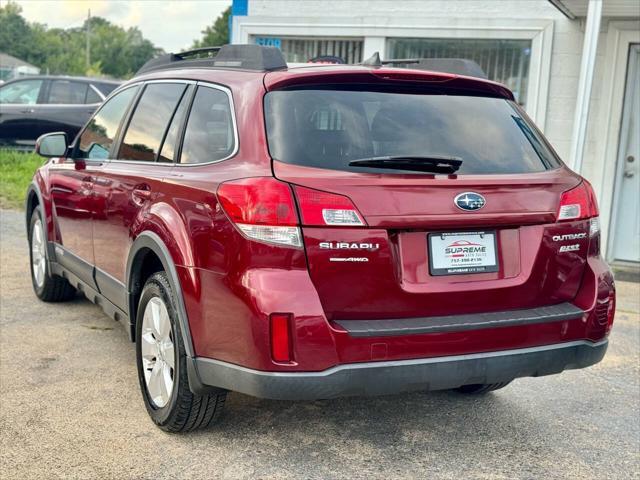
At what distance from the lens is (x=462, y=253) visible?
125 inches

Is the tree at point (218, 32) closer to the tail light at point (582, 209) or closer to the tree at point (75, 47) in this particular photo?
the tree at point (75, 47)

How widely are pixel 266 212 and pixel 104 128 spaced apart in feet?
7.66

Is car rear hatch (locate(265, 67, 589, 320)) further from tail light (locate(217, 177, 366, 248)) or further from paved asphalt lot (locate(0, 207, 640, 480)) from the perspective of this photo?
paved asphalt lot (locate(0, 207, 640, 480))

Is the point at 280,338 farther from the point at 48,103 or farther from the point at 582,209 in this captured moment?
the point at 48,103

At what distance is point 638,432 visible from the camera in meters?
3.91

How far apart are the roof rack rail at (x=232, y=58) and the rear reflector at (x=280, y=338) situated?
3.86 feet

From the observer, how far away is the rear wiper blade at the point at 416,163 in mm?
3105

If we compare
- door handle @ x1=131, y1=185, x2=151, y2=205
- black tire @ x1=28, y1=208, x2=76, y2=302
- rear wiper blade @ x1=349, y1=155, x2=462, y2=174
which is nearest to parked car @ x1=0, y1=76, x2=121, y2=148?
black tire @ x1=28, y1=208, x2=76, y2=302

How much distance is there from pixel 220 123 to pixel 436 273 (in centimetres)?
118

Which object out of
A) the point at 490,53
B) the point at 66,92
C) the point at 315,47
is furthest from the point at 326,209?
the point at 66,92

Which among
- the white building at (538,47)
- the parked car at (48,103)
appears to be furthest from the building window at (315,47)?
the parked car at (48,103)

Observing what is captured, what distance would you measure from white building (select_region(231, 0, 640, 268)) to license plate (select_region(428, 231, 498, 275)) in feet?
17.5

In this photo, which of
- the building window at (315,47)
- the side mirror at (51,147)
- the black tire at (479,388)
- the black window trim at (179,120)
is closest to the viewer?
the black window trim at (179,120)

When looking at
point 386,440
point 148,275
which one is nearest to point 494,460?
point 386,440
